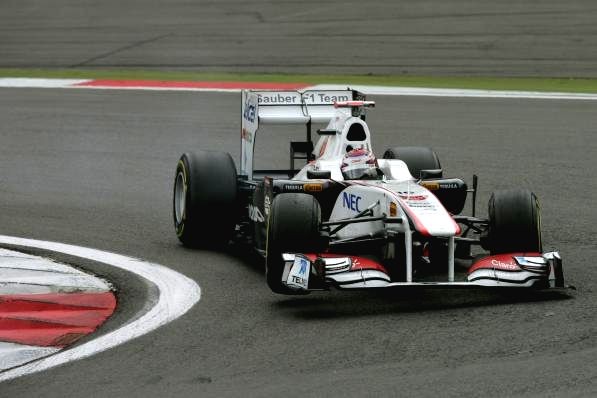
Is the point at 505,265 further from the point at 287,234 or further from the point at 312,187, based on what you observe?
the point at 312,187

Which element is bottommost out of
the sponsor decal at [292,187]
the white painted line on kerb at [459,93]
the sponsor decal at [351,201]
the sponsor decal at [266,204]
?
the sponsor decal at [266,204]

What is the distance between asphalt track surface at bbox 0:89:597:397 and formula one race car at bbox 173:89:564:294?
22cm

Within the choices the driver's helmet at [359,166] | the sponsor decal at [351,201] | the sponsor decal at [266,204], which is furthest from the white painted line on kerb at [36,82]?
the sponsor decal at [351,201]

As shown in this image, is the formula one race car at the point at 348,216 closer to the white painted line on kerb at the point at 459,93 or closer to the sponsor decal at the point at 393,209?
the sponsor decal at the point at 393,209

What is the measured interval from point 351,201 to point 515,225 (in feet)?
3.96

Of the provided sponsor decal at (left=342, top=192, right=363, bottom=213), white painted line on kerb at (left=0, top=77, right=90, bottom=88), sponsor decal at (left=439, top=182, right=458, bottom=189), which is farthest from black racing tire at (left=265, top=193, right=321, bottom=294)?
white painted line on kerb at (left=0, top=77, right=90, bottom=88)

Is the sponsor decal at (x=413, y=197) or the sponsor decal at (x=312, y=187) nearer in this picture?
the sponsor decal at (x=413, y=197)

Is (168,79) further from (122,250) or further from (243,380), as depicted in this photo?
(243,380)

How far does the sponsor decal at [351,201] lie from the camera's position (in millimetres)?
8938

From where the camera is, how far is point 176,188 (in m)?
11.0

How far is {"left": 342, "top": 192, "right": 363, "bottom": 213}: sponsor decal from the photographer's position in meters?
8.94

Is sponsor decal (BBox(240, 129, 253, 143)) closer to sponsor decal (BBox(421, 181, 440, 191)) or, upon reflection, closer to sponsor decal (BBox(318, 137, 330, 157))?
sponsor decal (BBox(318, 137, 330, 157))

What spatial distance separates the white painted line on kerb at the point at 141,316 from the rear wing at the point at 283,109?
1506 millimetres

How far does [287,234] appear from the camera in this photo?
27.3ft
